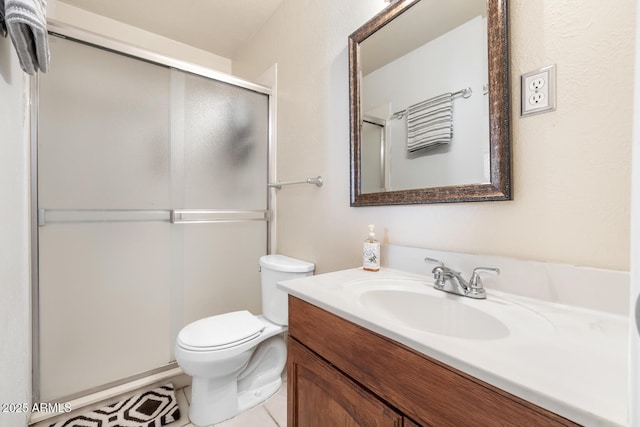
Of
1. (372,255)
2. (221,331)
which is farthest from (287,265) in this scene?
(372,255)

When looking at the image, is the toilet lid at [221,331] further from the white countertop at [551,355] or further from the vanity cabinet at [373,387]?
the white countertop at [551,355]

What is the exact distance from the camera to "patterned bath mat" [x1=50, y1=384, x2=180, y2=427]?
1266 millimetres

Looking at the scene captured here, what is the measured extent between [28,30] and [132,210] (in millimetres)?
966

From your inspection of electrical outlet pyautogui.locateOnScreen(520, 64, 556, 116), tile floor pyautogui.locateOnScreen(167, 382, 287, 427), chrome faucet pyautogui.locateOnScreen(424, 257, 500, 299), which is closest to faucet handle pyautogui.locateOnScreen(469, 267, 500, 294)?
chrome faucet pyautogui.locateOnScreen(424, 257, 500, 299)

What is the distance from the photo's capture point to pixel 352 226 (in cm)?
132

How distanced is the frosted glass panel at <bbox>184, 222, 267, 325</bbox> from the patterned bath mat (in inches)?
16.0

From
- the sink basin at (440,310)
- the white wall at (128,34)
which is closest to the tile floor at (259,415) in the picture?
the sink basin at (440,310)

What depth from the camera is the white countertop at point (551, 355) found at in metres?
0.37

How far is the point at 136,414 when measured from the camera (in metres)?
1.33

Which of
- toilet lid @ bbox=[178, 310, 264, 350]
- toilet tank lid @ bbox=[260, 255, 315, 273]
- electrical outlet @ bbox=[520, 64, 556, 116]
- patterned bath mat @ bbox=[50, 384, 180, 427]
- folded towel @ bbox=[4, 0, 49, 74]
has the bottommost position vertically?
patterned bath mat @ bbox=[50, 384, 180, 427]

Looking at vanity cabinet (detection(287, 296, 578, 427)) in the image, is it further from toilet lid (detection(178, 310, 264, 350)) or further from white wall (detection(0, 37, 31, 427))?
white wall (detection(0, 37, 31, 427))

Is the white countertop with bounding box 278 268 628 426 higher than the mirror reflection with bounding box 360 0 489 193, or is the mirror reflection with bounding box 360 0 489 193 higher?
the mirror reflection with bounding box 360 0 489 193

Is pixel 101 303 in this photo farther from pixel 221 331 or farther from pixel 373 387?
pixel 373 387

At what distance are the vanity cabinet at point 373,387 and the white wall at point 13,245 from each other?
796mm
